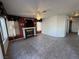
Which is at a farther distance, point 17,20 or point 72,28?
point 72,28

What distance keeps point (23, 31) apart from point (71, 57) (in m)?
4.79

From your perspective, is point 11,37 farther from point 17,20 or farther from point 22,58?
point 22,58

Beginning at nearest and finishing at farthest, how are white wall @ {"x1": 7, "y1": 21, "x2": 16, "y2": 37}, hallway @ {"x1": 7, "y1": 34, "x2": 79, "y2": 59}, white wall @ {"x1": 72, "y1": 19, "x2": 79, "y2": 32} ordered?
hallway @ {"x1": 7, "y1": 34, "x2": 79, "y2": 59}, white wall @ {"x1": 7, "y1": 21, "x2": 16, "y2": 37}, white wall @ {"x1": 72, "y1": 19, "x2": 79, "y2": 32}

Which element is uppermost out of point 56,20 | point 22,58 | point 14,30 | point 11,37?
point 56,20

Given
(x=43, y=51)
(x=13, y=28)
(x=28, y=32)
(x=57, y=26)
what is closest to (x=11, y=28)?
(x=13, y=28)

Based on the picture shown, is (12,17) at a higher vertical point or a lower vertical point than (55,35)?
higher

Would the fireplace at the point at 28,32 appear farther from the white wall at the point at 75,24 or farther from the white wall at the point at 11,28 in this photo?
the white wall at the point at 75,24

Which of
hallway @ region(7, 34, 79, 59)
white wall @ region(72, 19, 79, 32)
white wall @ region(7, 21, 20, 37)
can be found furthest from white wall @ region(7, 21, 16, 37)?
white wall @ region(72, 19, 79, 32)

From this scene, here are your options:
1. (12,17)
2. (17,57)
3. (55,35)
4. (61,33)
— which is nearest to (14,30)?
(12,17)

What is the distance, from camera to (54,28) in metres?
7.45

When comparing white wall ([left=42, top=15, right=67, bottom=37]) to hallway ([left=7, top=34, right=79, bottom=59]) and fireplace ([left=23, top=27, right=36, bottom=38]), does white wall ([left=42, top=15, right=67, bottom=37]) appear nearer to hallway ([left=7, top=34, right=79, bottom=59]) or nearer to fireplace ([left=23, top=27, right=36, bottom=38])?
fireplace ([left=23, top=27, right=36, bottom=38])

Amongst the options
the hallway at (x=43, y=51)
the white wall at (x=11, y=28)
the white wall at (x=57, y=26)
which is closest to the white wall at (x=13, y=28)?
the white wall at (x=11, y=28)

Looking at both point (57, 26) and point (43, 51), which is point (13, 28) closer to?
point (43, 51)

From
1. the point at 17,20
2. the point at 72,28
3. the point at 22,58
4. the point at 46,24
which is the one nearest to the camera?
the point at 22,58
